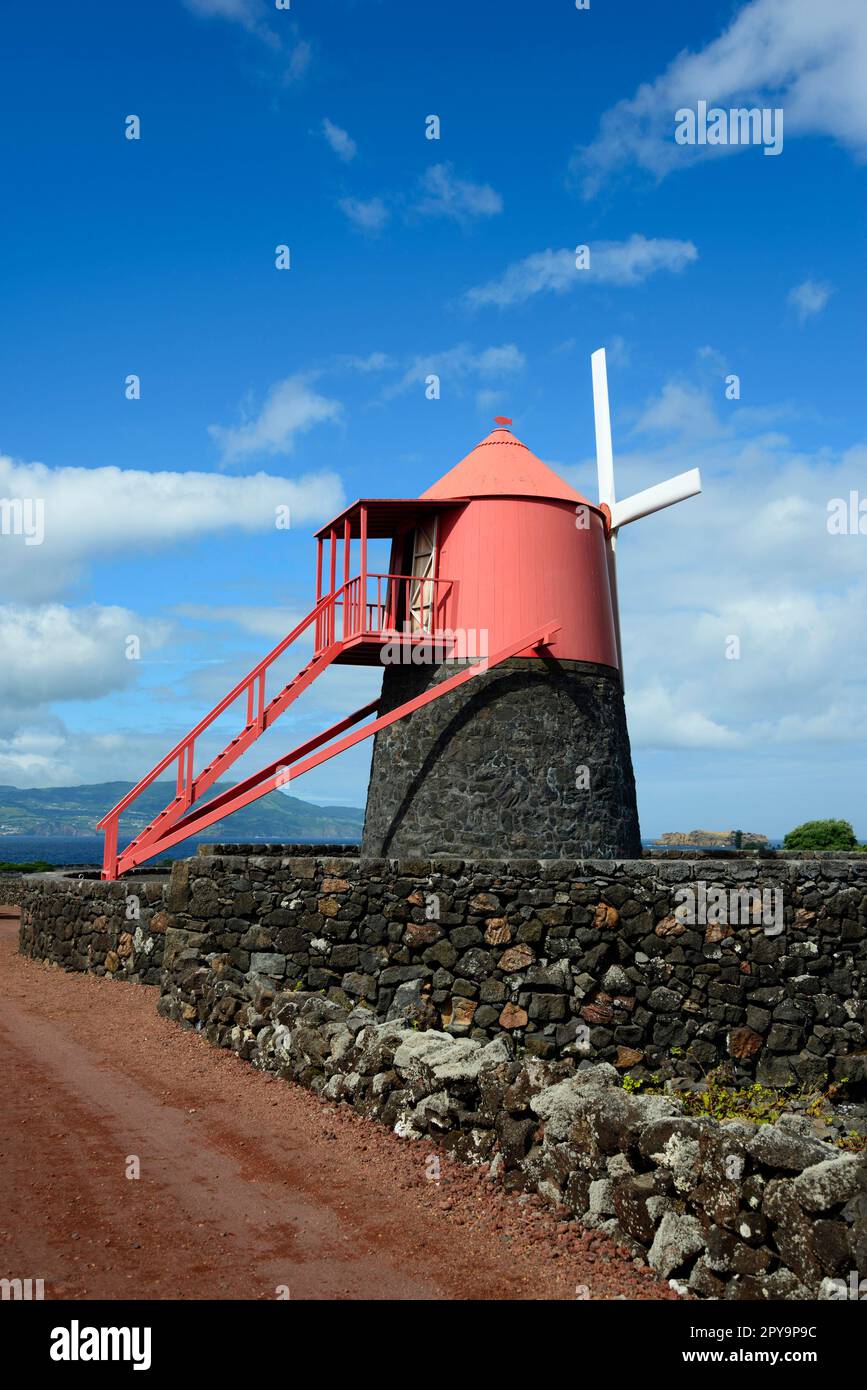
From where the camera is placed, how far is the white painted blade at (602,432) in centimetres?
1811

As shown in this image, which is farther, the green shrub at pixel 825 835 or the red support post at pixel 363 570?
the green shrub at pixel 825 835

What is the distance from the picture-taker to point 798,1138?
18.9 feet

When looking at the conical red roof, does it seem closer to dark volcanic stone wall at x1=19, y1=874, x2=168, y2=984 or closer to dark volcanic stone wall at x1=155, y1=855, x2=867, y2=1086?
dark volcanic stone wall at x1=155, y1=855, x2=867, y2=1086

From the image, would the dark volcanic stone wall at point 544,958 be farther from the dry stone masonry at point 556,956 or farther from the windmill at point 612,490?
the windmill at point 612,490

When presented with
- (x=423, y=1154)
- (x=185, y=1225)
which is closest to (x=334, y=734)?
(x=423, y=1154)

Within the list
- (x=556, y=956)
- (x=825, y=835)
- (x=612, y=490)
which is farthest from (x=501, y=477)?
(x=825, y=835)

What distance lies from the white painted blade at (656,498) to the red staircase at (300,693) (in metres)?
3.01

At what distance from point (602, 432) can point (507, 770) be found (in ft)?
22.8

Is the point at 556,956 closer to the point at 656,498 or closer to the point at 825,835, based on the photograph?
the point at 656,498

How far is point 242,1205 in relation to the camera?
686cm

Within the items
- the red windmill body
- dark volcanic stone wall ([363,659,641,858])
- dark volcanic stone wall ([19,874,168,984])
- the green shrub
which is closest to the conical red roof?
the red windmill body

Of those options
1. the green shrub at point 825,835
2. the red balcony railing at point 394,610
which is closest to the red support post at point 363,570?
the red balcony railing at point 394,610
